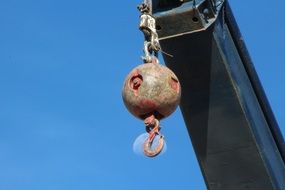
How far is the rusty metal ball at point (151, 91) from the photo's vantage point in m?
4.76

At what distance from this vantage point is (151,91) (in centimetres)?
475

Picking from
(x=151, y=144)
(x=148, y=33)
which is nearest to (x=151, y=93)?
(x=151, y=144)

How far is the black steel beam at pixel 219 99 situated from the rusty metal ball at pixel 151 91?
49.4 inches

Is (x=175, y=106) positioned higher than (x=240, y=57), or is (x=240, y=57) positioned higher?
(x=240, y=57)

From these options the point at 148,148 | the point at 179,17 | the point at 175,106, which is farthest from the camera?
the point at 179,17

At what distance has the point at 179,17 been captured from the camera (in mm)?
6012

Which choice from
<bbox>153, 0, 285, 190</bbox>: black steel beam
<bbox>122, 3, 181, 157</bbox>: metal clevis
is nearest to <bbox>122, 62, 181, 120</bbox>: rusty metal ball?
<bbox>122, 3, 181, 157</bbox>: metal clevis

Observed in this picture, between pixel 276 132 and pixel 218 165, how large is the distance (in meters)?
0.58

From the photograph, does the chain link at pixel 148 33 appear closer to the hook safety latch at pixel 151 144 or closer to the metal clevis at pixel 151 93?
the metal clevis at pixel 151 93

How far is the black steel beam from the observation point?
6.10 m

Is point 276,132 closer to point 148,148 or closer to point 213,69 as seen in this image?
point 213,69

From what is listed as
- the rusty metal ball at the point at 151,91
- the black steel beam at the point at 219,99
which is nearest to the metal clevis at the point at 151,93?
the rusty metal ball at the point at 151,91

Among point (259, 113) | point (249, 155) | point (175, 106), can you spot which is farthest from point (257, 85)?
point (175, 106)

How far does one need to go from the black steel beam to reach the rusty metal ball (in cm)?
Answer: 125
